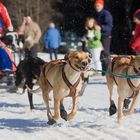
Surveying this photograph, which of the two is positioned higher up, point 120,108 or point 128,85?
point 128,85

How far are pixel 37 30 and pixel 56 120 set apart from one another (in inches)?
337

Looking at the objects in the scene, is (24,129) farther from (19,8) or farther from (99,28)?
(19,8)

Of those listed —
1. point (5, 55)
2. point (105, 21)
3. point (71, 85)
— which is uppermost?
point (105, 21)

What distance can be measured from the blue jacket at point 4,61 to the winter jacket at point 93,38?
8.66 ft

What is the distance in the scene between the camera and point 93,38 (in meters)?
12.8

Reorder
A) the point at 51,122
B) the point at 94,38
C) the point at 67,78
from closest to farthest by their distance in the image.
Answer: the point at 67,78 < the point at 51,122 < the point at 94,38

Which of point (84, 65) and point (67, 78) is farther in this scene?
point (67, 78)

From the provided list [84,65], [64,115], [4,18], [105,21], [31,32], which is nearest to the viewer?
[84,65]

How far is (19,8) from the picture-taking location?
36.2 meters

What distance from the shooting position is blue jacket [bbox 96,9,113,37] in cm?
1195

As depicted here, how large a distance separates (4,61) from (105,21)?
8.32 ft

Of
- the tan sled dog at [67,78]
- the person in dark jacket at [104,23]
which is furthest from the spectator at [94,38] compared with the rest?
the tan sled dog at [67,78]

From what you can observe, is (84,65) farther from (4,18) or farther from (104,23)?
(104,23)

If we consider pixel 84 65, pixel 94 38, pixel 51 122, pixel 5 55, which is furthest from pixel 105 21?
pixel 84 65
